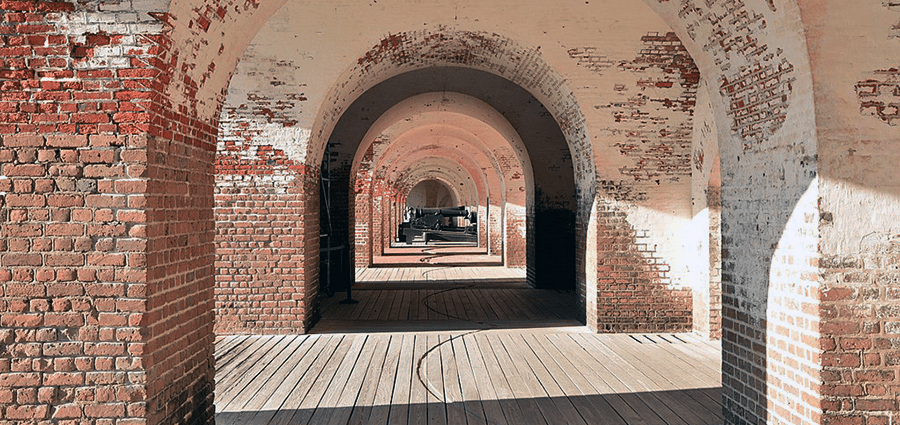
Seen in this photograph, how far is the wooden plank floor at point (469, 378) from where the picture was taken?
15.6 ft

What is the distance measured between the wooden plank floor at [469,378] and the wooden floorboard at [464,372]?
1 centimetres

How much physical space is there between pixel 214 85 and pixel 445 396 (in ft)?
9.86

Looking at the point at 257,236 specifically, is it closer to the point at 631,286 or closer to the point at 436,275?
the point at 631,286

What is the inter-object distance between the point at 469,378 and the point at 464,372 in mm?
219

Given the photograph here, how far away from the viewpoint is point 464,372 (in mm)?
6008

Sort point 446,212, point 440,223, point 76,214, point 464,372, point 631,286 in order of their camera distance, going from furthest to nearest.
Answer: point 440,223 < point 446,212 < point 631,286 < point 464,372 < point 76,214

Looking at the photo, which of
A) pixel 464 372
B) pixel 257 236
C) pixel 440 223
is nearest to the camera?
pixel 464 372

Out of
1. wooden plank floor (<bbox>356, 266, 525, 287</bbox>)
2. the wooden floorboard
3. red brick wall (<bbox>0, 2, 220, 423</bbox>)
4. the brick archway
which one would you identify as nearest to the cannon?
wooden plank floor (<bbox>356, 266, 525, 287</bbox>)

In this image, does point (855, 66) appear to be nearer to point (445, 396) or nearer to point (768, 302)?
point (768, 302)

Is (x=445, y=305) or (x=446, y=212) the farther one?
(x=446, y=212)

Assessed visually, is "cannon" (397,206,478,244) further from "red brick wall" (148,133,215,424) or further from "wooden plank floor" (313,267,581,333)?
"red brick wall" (148,133,215,424)

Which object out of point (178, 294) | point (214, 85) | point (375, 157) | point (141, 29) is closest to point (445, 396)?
point (178, 294)

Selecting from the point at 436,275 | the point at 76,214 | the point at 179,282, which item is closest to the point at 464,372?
the point at 179,282

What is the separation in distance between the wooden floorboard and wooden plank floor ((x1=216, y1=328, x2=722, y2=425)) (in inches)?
0.5
